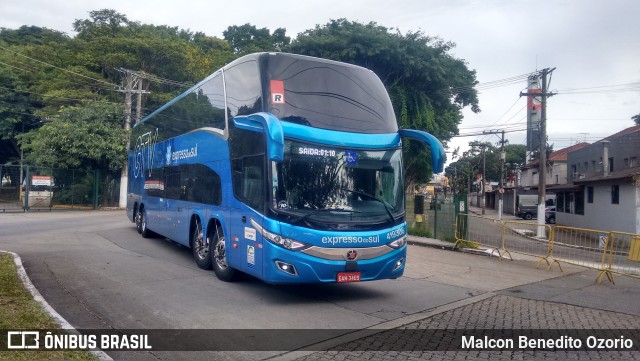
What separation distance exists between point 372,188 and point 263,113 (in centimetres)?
217

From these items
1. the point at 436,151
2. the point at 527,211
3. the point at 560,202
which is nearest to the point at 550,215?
the point at 527,211

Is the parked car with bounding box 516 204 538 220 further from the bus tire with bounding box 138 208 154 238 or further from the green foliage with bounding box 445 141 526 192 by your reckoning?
the bus tire with bounding box 138 208 154 238

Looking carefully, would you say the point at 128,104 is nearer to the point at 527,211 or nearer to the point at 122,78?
the point at 122,78

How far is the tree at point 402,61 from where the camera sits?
26.4m

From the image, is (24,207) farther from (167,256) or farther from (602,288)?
(602,288)

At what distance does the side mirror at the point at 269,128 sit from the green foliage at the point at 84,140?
2591 cm

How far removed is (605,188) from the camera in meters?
29.4

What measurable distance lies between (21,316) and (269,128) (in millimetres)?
3961

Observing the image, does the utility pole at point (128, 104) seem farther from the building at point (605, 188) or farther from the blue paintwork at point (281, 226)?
the building at point (605, 188)

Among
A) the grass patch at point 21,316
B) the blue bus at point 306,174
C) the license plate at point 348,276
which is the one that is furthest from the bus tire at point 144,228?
the license plate at point 348,276

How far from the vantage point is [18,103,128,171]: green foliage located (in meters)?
31.5

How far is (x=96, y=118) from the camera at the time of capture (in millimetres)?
33031

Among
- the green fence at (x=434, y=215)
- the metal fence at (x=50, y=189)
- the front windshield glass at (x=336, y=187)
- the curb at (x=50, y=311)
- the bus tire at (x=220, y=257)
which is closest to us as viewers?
the curb at (x=50, y=311)

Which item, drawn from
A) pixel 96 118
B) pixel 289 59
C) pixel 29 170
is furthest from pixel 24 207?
pixel 289 59
